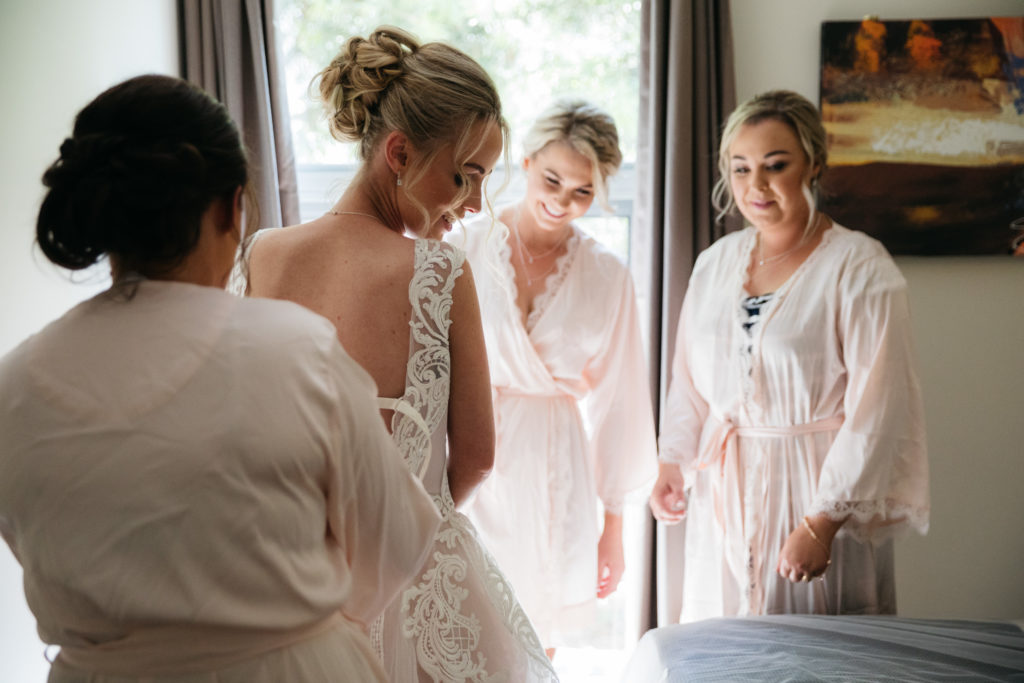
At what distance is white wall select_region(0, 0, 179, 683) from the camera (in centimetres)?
174

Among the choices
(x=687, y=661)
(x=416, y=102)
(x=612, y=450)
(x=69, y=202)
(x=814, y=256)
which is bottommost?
(x=687, y=661)

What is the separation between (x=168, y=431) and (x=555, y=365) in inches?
56.4

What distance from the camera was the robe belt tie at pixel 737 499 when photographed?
6.36 feet

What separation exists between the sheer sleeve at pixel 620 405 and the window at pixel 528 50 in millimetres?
619

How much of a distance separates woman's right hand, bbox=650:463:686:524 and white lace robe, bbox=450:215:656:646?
0.10 m

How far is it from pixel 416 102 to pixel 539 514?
1.18m

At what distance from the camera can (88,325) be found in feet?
2.40

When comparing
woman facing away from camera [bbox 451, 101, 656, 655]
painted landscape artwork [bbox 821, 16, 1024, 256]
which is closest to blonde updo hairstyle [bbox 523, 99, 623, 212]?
woman facing away from camera [bbox 451, 101, 656, 655]

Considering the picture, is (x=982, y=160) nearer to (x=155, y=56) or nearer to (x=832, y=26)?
(x=832, y=26)

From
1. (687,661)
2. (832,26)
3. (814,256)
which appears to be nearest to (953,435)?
(814,256)

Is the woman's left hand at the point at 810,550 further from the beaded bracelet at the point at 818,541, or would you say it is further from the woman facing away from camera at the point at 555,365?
the woman facing away from camera at the point at 555,365

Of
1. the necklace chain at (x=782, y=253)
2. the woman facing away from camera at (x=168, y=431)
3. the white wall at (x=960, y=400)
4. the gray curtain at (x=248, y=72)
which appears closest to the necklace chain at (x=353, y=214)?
the woman facing away from camera at (x=168, y=431)

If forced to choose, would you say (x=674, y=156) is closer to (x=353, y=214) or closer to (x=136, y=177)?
(x=353, y=214)

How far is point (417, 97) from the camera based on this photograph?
A: 1166 millimetres
